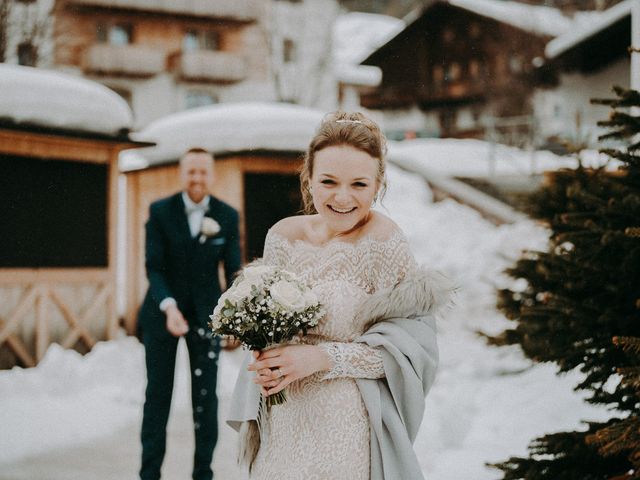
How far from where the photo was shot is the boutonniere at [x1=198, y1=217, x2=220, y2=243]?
5.19 meters

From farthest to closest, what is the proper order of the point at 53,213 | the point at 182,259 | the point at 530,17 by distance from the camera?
the point at 530,17
the point at 53,213
the point at 182,259

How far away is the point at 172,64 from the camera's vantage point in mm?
35188

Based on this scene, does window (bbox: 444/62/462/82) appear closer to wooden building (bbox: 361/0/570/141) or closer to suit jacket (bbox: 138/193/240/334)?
wooden building (bbox: 361/0/570/141)

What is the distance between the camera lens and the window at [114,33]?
33.9 m

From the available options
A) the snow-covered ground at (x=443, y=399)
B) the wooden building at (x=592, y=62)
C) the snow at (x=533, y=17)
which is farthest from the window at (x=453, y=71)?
the snow-covered ground at (x=443, y=399)

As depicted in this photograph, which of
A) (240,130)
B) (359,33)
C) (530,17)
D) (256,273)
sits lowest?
(256,273)

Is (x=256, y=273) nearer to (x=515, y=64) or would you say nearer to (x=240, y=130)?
(x=240, y=130)

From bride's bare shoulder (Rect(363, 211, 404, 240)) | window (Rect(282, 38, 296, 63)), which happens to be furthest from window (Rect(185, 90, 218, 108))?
bride's bare shoulder (Rect(363, 211, 404, 240))

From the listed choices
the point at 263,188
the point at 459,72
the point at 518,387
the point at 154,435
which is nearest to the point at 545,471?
the point at 154,435

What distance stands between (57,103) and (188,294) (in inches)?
231

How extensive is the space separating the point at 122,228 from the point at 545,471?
10903 millimetres

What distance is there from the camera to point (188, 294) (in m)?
5.26

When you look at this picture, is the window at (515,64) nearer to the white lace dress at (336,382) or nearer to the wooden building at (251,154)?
the wooden building at (251,154)

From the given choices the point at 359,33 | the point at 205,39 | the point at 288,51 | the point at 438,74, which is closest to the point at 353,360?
the point at 288,51
